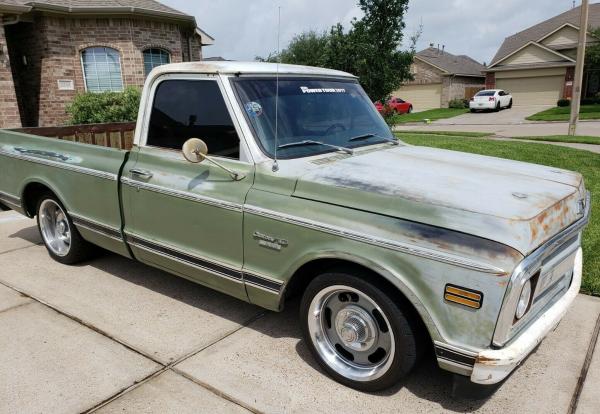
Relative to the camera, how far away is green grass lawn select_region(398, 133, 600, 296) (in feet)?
15.3

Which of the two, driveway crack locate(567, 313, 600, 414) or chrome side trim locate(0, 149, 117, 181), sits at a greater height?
chrome side trim locate(0, 149, 117, 181)

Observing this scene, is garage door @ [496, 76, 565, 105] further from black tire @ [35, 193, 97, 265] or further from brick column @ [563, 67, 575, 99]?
black tire @ [35, 193, 97, 265]

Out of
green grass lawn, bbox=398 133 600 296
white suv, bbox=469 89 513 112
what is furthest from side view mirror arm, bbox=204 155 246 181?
white suv, bbox=469 89 513 112

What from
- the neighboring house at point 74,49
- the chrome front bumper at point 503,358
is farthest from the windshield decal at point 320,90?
the neighboring house at point 74,49

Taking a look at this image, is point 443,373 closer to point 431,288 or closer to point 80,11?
point 431,288

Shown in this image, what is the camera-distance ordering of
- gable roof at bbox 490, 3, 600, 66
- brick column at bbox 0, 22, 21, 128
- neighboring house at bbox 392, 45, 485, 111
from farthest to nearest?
neighboring house at bbox 392, 45, 485, 111, gable roof at bbox 490, 3, 600, 66, brick column at bbox 0, 22, 21, 128

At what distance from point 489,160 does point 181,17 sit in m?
13.8

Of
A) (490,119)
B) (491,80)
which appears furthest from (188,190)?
(491,80)

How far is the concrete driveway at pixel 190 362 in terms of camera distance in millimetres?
2855

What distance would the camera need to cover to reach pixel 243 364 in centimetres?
324

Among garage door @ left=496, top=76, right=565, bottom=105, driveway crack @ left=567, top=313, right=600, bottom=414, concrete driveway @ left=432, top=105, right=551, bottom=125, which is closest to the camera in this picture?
driveway crack @ left=567, top=313, right=600, bottom=414

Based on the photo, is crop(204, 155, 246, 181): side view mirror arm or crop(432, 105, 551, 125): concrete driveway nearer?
crop(204, 155, 246, 181): side view mirror arm

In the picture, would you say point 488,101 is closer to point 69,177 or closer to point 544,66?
point 544,66

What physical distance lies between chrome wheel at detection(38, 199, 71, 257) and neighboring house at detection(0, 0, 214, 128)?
9.13 meters
